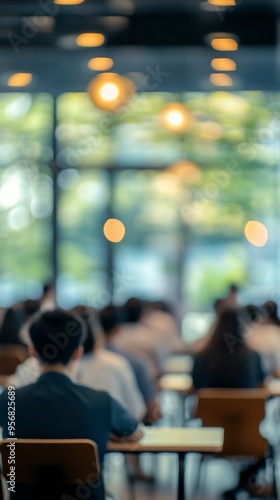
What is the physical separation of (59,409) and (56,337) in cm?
29

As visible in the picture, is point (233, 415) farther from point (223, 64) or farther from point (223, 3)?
point (223, 64)

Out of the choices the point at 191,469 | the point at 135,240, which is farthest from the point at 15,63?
the point at 191,469

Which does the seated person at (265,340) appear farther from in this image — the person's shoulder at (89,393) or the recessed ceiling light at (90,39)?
the person's shoulder at (89,393)

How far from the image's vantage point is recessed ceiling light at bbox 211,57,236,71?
10.4 metres

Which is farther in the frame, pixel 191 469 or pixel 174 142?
pixel 174 142

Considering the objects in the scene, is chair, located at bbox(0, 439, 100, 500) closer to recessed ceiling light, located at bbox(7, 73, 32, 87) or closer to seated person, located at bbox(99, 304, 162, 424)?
seated person, located at bbox(99, 304, 162, 424)

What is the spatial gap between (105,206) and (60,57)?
311cm

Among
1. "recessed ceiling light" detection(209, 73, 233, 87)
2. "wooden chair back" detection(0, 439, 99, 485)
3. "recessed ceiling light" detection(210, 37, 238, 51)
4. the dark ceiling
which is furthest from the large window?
"wooden chair back" detection(0, 439, 99, 485)

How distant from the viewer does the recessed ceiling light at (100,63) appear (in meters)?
10.6

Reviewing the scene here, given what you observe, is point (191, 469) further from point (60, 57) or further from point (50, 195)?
point (50, 195)

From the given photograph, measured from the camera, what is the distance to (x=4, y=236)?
13305 millimetres

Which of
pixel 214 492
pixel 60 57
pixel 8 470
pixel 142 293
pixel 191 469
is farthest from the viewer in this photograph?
pixel 142 293

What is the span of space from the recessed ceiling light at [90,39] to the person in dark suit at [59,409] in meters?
6.25

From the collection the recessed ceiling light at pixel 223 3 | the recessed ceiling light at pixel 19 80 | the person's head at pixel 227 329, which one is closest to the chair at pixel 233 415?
the person's head at pixel 227 329
